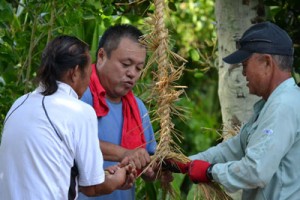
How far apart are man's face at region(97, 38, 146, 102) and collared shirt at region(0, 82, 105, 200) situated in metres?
0.68

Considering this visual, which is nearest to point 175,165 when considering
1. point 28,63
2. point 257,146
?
point 257,146

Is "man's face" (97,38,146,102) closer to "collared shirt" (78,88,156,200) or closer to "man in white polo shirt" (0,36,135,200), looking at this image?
"collared shirt" (78,88,156,200)

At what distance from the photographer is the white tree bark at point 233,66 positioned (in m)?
4.80

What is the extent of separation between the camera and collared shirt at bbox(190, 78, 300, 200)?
11.1ft

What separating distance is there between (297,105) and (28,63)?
195 cm

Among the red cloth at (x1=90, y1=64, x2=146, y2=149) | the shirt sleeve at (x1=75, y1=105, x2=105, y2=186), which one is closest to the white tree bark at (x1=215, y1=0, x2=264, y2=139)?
the red cloth at (x1=90, y1=64, x2=146, y2=149)

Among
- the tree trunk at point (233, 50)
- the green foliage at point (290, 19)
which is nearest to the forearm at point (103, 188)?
the tree trunk at point (233, 50)

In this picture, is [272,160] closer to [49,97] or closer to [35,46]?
[49,97]

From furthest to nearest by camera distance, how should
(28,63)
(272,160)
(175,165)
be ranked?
(28,63) < (175,165) < (272,160)

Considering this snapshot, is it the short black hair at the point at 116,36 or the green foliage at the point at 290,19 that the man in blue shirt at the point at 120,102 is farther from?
the green foliage at the point at 290,19

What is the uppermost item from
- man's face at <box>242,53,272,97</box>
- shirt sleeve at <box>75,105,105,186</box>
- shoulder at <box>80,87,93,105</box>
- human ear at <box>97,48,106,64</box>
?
human ear at <box>97,48,106,64</box>

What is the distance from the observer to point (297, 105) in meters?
3.48

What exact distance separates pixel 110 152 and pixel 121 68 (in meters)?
0.43

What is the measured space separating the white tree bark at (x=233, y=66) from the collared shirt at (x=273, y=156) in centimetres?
119
